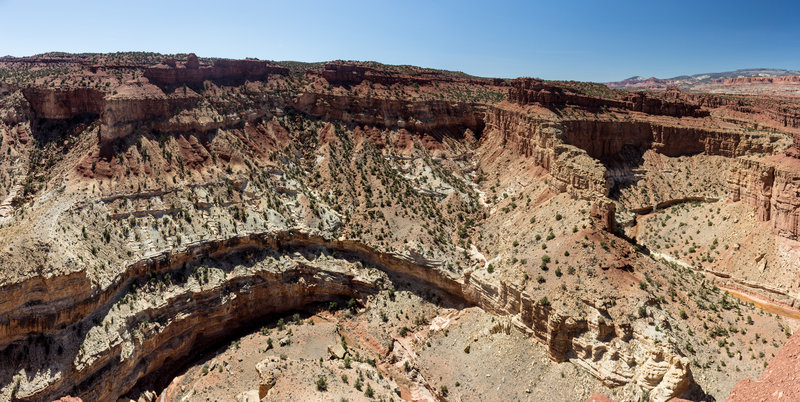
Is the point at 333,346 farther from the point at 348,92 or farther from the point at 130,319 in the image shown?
the point at 348,92

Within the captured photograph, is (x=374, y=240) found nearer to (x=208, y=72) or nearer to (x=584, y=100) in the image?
(x=208, y=72)

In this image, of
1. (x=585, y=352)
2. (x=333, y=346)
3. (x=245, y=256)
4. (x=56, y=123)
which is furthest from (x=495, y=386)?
(x=56, y=123)

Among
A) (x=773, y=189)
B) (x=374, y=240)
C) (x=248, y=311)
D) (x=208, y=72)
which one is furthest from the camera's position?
(x=208, y=72)

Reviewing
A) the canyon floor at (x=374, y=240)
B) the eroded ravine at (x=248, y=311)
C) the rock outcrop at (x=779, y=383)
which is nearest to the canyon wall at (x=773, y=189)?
the canyon floor at (x=374, y=240)

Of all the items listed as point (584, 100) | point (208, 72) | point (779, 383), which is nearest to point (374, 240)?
point (208, 72)

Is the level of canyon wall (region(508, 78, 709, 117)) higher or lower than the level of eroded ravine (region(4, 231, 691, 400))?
higher

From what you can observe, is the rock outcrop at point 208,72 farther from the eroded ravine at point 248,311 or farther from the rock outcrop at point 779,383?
the rock outcrop at point 779,383

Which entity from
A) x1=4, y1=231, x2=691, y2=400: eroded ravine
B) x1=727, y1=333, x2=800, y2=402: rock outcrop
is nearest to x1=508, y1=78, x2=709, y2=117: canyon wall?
x1=4, y1=231, x2=691, y2=400: eroded ravine

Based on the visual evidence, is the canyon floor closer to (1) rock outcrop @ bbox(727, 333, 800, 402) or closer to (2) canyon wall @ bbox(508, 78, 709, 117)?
(1) rock outcrop @ bbox(727, 333, 800, 402)
